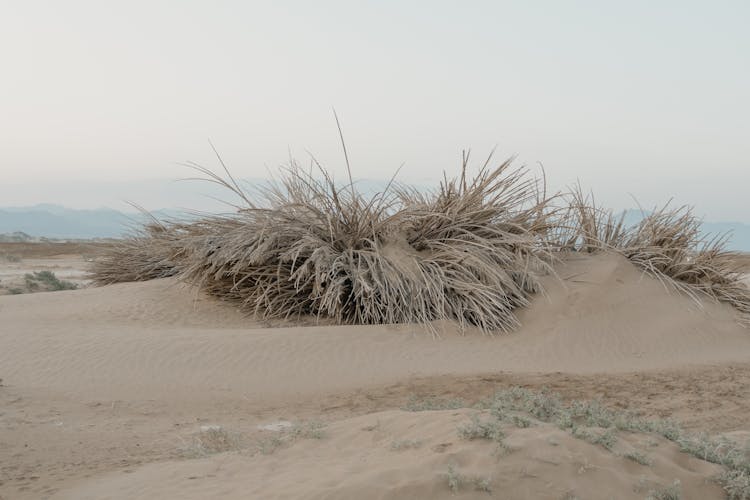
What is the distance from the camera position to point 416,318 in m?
9.02

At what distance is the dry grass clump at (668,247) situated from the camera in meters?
10.4

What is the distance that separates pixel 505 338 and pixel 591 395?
5.88 feet

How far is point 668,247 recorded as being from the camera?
1068 cm

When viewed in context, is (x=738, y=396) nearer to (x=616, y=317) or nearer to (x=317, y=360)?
(x=616, y=317)

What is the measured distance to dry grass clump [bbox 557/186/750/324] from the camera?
10375 mm

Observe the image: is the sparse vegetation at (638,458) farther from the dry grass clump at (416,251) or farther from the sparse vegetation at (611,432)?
the dry grass clump at (416,251)

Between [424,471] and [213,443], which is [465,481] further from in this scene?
[213,443]

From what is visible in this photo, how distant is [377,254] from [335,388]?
2255 millimetres

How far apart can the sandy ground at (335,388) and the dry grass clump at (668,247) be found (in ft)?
1.30

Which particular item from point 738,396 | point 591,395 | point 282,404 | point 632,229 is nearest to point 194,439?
point 282,404

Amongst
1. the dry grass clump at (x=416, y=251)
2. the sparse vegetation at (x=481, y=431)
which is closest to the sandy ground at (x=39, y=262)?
the dry grass clump at (x=416, y=251)

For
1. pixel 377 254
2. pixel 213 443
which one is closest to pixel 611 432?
pixel 213 443

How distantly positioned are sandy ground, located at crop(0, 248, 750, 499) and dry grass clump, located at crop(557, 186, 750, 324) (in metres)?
0.39

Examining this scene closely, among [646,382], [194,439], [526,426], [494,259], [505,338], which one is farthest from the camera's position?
[494,259]
